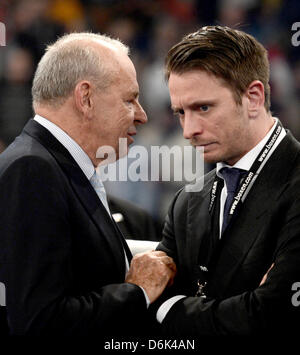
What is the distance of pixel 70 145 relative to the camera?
6.10 ft

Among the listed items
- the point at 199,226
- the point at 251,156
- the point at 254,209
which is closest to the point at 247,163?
the point at 251,156

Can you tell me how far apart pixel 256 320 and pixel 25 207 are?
29.0 inches

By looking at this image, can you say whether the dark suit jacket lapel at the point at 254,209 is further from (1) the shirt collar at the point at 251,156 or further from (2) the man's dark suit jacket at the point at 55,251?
(2) the man's dark suit jacket at the point at 55,251

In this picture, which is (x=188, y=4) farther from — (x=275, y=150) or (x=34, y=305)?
(x=34, y=305)

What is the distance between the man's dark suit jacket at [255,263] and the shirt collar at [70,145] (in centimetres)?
45

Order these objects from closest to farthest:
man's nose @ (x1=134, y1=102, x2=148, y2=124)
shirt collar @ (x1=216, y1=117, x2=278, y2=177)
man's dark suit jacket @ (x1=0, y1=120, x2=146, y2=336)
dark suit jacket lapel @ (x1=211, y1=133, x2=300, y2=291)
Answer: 1. man's dark suit jacket @ (x1=0, y1=120, x2=146, y2=336)
2. dark suit jacket lapel @ (x1=211, y1=133, x2=300, y2=291)
3. shirt collar @ (x1=216, y1=117, x2=278, y2=177)
4. man's nose @ (x1=134, y1=102, x2=148, y2=124)

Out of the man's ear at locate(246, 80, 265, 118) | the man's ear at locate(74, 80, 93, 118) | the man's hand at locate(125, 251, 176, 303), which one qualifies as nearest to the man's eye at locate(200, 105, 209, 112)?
the man's ear at locate(246, 80, 265, 118)

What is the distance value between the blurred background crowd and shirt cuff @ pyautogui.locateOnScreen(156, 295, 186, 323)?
72.0 inches

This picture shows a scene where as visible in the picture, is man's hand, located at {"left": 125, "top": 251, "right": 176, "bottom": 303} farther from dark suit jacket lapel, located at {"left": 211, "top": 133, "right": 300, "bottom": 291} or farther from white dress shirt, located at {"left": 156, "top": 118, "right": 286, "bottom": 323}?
dark suit jacket lapel, located at {"left": 211, "top": 133, "right": 300, "bottom": 291}

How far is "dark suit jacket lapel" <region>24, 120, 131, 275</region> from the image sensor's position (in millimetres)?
1775

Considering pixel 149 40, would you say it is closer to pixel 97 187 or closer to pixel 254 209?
pixel 97 187

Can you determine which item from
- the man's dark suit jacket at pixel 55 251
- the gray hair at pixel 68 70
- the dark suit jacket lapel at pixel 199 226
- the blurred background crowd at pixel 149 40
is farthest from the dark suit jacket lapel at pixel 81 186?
the blurred background crowd at pixel 149 40

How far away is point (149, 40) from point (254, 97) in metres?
2.55
